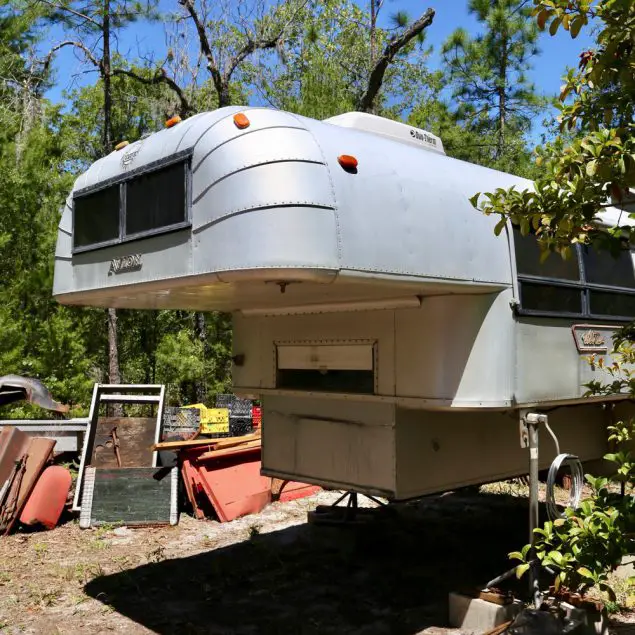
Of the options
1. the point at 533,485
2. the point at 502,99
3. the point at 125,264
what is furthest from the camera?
the point at 502,99

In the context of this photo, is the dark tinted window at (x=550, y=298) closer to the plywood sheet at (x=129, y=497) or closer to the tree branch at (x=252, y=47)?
the plywood sheet at (x=129, y=497)

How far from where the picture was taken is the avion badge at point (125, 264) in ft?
13.9

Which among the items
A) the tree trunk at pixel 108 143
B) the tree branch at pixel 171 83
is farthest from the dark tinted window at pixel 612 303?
the tree branch at pixel 171 83

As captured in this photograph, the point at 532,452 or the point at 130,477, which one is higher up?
the point at 532,452

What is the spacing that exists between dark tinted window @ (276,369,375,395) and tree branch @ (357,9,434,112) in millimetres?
11687

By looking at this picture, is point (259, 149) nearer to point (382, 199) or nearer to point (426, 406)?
point (382, 199)

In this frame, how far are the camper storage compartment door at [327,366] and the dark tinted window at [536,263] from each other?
124 centimetres

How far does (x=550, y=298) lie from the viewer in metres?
5.05

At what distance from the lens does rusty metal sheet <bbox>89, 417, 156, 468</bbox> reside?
9297mm

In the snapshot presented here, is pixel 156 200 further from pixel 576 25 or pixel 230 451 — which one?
pixel 230 451

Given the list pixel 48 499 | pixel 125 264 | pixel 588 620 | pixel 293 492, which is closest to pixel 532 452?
pixel 588 620

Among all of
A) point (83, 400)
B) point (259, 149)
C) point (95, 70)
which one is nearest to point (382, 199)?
point (259, 149)

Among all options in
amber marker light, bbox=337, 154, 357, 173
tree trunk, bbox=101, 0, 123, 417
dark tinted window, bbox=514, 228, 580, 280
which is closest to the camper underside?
dark tinted window, bbox=514, 228, 580, 280

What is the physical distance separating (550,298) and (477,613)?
231 cm
